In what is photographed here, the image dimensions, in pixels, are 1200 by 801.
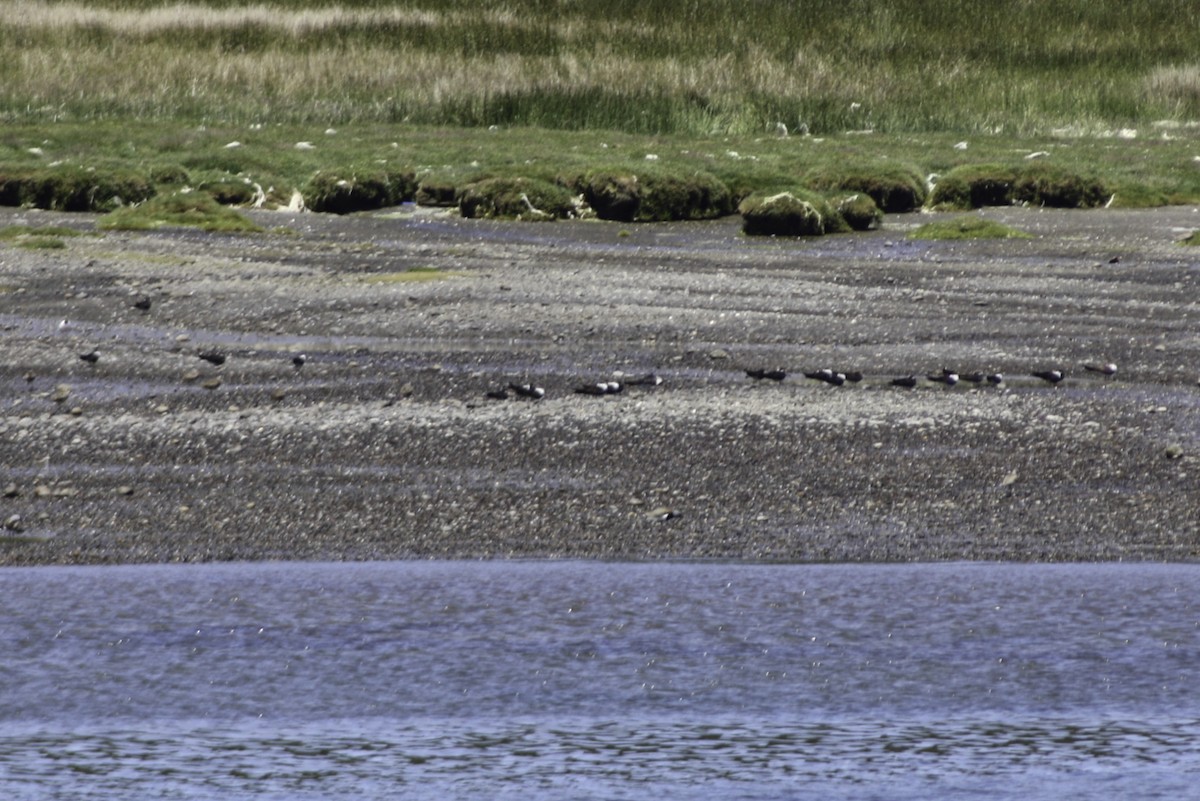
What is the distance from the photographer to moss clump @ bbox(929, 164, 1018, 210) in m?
25.8

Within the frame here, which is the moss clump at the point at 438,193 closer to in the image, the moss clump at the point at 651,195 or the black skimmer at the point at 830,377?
the moss clump at the point at 651,195

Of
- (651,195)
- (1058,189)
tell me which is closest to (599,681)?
(651,195)

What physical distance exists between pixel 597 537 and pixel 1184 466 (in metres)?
3.00

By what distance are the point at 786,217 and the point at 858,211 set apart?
1173mm

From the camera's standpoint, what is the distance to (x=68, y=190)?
2420cm

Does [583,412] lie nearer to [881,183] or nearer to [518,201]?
[518,201]

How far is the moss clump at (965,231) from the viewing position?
21.9 meters

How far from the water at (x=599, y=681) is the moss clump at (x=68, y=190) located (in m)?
17.2

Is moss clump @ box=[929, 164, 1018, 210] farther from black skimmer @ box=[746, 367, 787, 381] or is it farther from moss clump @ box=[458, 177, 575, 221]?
black skimmer @ box=[746, 367, 787, 381]

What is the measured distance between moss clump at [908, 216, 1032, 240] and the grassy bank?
448 inches

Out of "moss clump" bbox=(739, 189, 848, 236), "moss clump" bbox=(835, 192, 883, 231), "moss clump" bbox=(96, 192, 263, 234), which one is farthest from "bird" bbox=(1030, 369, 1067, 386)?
"moss clump" bbox=(96, 192, 263, 234)

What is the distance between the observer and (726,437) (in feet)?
33.3

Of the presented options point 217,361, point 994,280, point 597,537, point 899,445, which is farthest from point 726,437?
point 994,280

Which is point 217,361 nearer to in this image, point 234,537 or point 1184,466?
point 234,537
